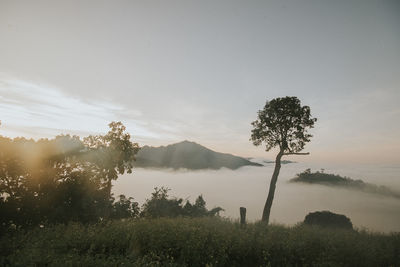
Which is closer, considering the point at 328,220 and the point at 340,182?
the point at 328,220

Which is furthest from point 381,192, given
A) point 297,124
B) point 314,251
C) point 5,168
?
point 5,168

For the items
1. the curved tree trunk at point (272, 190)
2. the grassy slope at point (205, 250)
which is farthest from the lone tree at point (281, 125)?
the grassy slope at point (205, 250)

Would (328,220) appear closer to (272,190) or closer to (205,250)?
(272,190)

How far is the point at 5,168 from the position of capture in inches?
698

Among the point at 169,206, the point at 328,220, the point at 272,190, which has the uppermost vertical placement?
the point at 272,190

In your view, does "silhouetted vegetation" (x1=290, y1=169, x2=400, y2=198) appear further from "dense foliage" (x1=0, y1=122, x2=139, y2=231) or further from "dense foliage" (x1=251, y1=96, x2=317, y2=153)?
"dense foliage" (x1=0, y1=122, x2=139, y2=231)

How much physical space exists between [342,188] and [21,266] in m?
150

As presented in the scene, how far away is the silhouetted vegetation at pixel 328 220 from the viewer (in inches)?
892

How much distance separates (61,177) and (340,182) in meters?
151

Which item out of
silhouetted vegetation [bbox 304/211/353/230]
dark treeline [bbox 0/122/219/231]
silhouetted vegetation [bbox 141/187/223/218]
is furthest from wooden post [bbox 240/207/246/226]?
silhouetted vegetation [bbox 141/187/223/218]

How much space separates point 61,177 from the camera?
21047 mm

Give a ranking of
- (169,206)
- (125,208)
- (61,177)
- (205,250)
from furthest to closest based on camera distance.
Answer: (169,206), (125,208), (61,177), (205,250)

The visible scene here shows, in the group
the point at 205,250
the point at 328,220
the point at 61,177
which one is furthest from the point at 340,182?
the point at 61,177

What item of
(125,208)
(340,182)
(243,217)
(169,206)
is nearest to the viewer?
(243,217)
